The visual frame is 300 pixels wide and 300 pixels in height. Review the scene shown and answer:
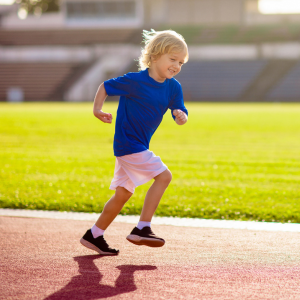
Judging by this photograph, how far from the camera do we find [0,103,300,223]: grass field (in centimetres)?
570

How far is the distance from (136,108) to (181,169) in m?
5.11

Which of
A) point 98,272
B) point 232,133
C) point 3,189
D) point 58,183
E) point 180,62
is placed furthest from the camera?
point 232,133

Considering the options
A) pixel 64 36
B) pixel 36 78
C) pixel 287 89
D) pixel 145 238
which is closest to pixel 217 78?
pixel 287 89

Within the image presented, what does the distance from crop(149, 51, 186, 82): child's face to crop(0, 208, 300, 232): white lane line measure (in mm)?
1613

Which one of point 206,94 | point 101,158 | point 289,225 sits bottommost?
point 206,94

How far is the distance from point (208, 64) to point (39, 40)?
58.7 ft

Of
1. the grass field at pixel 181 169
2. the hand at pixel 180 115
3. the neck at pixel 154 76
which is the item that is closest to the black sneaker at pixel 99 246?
the hand at pixel 180 115

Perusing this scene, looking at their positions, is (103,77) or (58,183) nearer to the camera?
(58,183)

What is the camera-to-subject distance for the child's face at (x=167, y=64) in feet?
12.1

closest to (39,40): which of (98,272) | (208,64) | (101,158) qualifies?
(208,64)

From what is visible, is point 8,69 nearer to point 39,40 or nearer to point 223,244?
point 39,40

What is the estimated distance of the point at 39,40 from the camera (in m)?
51.0

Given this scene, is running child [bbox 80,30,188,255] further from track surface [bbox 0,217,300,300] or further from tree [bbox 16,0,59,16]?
tree [bbox 16,0,59,16]

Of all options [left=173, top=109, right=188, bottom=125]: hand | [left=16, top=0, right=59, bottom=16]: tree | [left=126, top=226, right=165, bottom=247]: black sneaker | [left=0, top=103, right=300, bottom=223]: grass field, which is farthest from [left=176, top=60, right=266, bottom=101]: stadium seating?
[left=16, top=0, right=59, bottom=16]: tree
